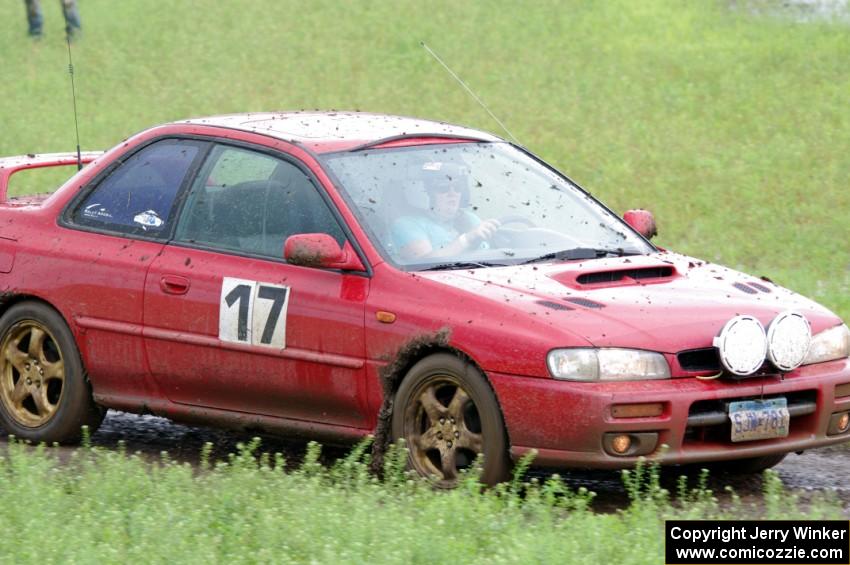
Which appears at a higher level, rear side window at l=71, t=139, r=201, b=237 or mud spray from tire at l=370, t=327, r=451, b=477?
rear side window at l=71, t=139, r=201, b=237

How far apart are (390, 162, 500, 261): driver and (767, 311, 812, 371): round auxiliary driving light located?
4.47 ft

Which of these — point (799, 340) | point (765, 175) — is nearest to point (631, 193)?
point (765, 175)

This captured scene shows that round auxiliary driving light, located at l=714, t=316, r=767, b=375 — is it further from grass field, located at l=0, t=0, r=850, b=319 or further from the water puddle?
the water puddle

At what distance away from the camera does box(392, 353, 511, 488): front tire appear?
21.5 feet

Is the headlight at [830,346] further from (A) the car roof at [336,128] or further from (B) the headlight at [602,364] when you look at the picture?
(A) the car roof at [336,128]

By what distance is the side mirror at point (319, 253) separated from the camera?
705cm

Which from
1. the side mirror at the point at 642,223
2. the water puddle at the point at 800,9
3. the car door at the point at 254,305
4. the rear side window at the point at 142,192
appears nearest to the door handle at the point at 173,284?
the car door at the point at 254,305

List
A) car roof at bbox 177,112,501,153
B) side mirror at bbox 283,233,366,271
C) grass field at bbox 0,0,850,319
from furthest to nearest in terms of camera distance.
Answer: grass field at bbox 0,0,850,319 → car roof at bbox 177,112,501,153 → side mirror at bbox 283,233,366,271

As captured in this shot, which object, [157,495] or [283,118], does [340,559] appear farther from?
[283,118]

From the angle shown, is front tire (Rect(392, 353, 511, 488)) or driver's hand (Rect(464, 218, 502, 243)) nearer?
front tire (Rect(392, 353, 511, 488))

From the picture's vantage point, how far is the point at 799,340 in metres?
6.74

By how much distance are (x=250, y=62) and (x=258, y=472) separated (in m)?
27.6

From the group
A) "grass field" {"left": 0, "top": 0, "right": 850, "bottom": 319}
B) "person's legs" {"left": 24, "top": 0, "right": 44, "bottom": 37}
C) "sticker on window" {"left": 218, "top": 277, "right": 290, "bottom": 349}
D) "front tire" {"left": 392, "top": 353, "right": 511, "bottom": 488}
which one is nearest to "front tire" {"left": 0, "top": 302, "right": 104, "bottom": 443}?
"sticker on window" {"left": 218, "top": 277, "right": 290, "bottom": 349}

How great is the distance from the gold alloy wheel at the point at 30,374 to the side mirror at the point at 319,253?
5.44 ft
